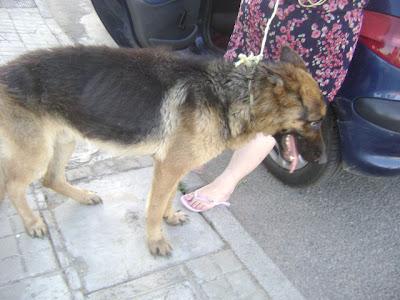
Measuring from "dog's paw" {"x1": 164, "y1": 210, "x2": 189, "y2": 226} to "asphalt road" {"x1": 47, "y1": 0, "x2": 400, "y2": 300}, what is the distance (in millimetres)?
435

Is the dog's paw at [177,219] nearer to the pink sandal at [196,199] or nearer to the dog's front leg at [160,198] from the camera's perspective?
the pink sandal at [196,199]

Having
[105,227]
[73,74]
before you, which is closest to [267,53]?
[73,74]

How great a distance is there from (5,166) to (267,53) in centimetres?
183

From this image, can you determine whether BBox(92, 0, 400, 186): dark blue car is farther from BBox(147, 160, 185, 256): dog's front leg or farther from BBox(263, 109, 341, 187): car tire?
BBox(147, 160, 185, 256): dog's front leg

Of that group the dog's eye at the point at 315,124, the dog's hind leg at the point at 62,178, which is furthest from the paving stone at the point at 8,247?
the dog's eye at the point at 315,124

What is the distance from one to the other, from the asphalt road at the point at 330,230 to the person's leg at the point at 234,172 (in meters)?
0.19

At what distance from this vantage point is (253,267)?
2.88m

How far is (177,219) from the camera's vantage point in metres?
3.18

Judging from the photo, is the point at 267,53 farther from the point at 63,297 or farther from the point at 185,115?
the point at 63,297

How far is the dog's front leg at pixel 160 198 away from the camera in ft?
8.87

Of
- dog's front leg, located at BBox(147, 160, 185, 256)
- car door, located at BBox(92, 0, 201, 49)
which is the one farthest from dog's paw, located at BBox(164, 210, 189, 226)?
car door, located at BBox(92, 0, 201, 49)

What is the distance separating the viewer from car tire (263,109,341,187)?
315 cm

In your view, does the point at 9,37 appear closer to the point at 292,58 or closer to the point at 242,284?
the point at 292,58

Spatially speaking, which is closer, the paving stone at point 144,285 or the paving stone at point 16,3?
the paving stone at point 144,285
